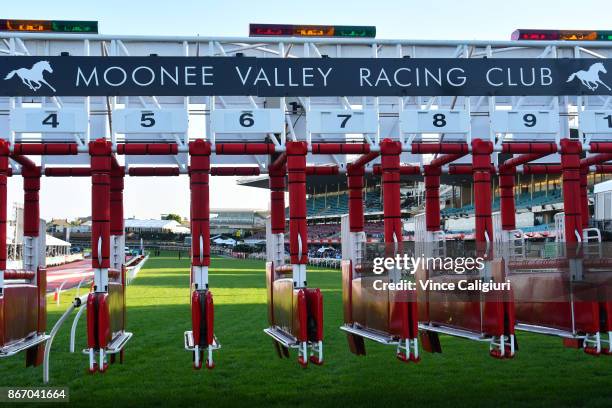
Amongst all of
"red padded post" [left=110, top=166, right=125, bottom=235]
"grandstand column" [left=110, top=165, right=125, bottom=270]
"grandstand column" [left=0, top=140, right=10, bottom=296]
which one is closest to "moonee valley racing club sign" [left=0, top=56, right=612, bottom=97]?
"grandstand column" [left=0, top=140, right=10, bottom=296]

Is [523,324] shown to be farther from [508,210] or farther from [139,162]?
[139,162]

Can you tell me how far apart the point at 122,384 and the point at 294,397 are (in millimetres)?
2814

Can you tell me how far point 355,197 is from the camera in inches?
471

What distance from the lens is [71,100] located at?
37.1ft

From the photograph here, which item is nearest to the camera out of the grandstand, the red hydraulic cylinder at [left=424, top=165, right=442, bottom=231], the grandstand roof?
the red hydraulic cylinder at [left=424, top=165, right=442, bottom=231]

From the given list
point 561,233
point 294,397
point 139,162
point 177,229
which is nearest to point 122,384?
point 294,397

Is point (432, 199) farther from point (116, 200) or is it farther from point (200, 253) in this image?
point (116, 200)

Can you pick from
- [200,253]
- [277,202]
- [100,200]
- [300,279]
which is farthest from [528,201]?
[100,200]

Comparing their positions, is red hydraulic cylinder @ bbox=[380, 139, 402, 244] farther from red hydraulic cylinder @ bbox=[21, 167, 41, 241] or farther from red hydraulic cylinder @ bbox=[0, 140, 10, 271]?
red hydraulic cylinder @ bbox=[21, 167, 41, 241]

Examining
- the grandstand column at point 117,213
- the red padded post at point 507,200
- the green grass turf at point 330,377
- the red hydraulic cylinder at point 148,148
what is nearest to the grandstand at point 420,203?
the green grass turf at point 330,377

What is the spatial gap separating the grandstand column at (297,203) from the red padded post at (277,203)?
2.78 meters

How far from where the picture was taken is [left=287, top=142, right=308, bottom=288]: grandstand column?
29.9ft

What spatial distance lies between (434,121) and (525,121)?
1.45 metres

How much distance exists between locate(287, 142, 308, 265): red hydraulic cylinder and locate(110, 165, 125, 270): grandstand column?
411 centimetres
